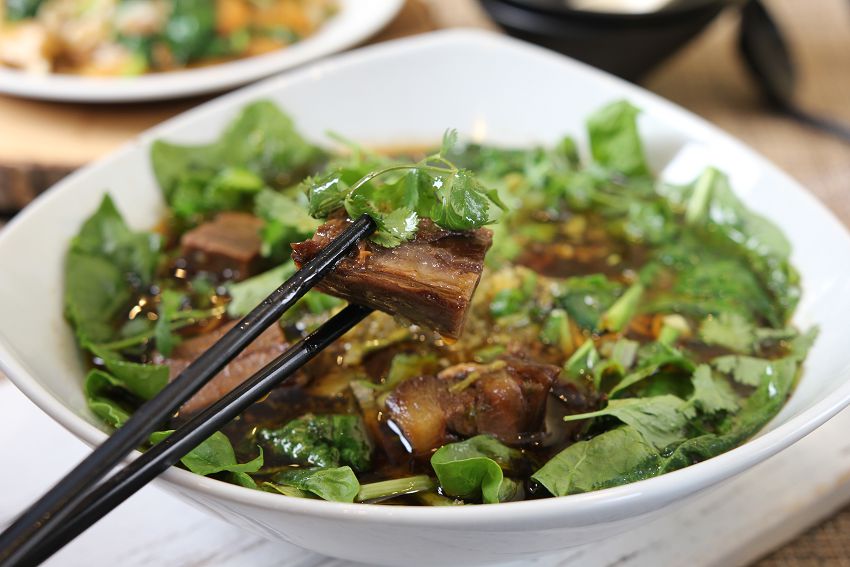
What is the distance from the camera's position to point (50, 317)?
215 centimetres

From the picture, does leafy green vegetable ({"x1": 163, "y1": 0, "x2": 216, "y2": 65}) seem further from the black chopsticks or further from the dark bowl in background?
the black chopsticks

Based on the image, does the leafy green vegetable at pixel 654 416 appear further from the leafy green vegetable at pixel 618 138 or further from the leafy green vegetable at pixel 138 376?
the leafy green vegetable at pixel 618 138

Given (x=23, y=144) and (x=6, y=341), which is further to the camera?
(x=23, y=144)

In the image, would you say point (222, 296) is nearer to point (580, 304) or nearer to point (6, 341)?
point (6, 341)

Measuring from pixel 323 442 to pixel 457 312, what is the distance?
51 cm

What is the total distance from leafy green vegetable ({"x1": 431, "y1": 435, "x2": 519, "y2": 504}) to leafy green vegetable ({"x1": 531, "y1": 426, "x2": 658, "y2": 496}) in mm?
89

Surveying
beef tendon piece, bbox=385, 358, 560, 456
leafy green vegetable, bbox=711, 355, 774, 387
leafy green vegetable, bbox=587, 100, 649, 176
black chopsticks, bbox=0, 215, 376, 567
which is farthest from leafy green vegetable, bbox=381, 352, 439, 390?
leafy green vegetable, bbox=587, 100, 649, 176

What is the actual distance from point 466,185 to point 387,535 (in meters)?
0.70

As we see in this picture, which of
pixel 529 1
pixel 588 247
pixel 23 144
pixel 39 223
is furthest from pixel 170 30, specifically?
pixel 588 247

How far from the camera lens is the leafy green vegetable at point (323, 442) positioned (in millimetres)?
1888

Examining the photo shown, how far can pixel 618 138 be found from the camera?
296 cm

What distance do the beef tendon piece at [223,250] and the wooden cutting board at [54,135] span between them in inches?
46.9

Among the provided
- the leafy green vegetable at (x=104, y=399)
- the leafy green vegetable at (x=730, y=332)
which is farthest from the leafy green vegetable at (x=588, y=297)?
the leafy green vegetable at (x=104, y=399)

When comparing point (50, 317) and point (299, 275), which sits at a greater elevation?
point (299, 275)
